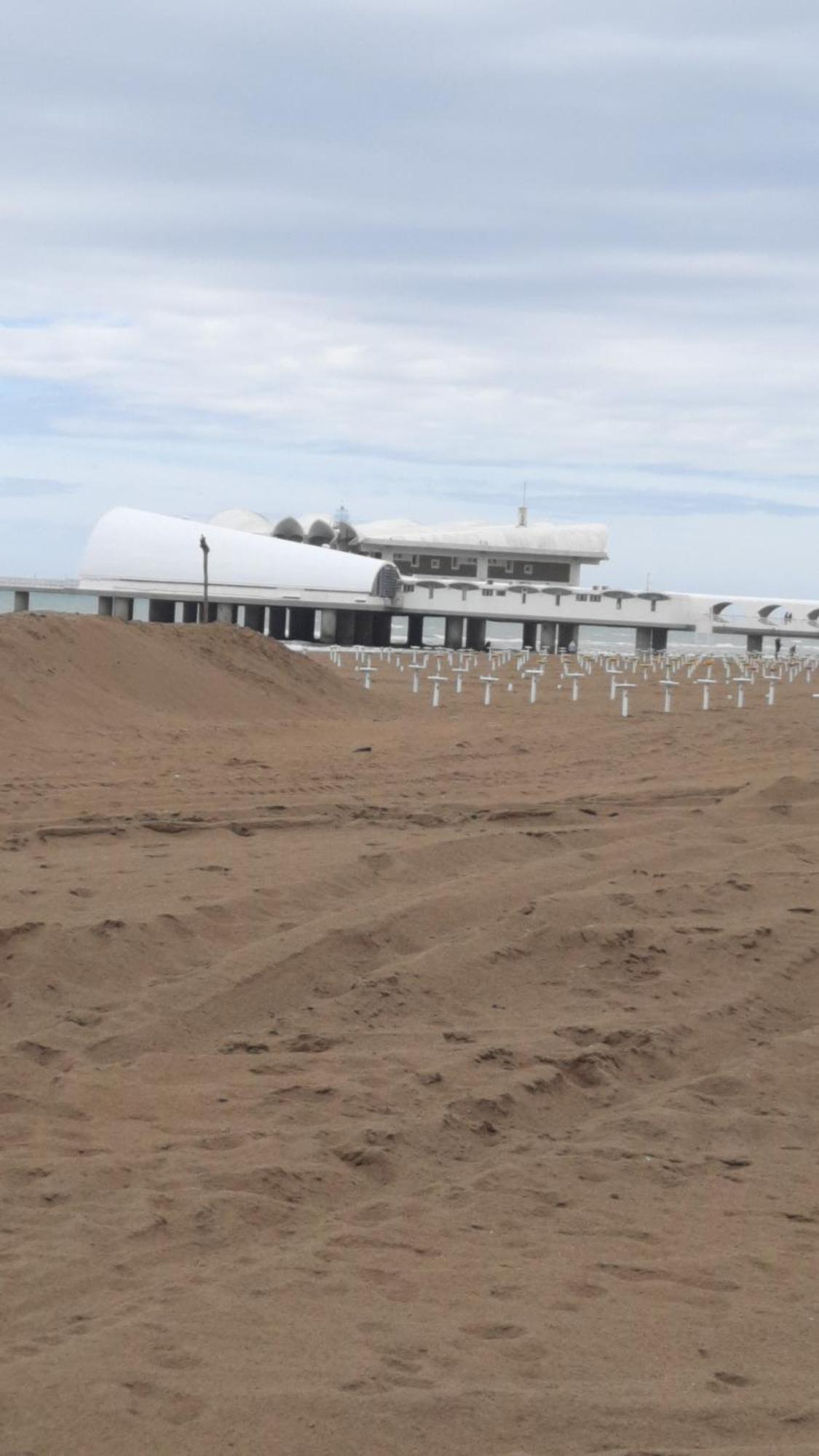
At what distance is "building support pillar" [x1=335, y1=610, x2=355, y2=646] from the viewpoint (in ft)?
241

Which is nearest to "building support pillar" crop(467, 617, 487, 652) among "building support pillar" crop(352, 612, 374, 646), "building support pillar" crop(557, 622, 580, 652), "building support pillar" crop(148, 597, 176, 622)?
"building support pillar" crop(557, 622, 580, 652)

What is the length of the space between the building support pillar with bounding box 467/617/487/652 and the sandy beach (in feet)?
217

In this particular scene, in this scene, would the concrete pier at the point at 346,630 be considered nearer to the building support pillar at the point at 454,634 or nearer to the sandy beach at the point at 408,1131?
the building support pillar at the point at 454,634

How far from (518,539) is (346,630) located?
69.7 ft

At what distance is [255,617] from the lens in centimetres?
7612

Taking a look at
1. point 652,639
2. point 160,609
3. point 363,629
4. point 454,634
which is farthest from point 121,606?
point 652,639

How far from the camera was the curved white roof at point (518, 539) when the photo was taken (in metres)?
90.9

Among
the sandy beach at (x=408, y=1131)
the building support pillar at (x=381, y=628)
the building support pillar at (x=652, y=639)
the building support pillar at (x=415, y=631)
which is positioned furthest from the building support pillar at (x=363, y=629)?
the sandy beach at (x=408, y=1131)

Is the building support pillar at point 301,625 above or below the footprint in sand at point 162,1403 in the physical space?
above

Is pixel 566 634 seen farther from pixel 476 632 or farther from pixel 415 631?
pixel 415 631

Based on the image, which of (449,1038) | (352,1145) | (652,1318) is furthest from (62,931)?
(652,1318)

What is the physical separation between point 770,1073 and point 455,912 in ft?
7.00

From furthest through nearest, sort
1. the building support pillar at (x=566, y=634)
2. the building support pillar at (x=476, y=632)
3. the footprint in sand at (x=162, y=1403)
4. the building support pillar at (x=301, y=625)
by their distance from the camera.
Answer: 1. the building support pillar at (x=566, y=634)
2. the building support pillar at (x=476, y=632)
3. the building support pillar at (x=301, y=625)
4. the footprint in sand at (x=162, y=1403)

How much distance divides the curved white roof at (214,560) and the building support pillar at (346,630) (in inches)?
112
